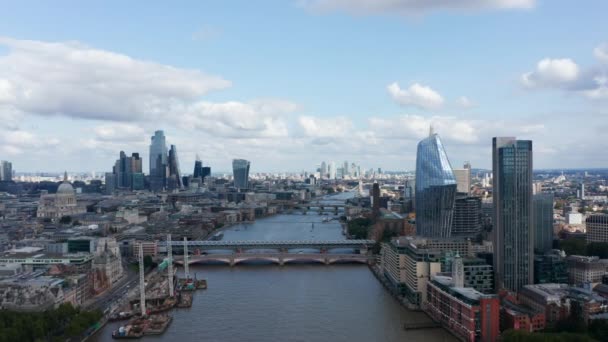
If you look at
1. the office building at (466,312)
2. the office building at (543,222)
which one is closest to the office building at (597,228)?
the office building at (543,222)

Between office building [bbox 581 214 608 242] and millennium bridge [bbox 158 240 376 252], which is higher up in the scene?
office building [bbox 581 214 608 242]

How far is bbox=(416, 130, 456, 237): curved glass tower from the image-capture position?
31859 mm

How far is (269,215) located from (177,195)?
14380mm

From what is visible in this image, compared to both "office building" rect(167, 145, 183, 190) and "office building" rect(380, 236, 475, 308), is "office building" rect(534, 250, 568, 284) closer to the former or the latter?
"office building" rect(380, 236, 475, 308)

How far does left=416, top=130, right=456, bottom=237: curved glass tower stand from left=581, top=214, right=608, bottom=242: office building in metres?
7.95

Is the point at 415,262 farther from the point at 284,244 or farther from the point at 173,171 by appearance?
the point at 173,171

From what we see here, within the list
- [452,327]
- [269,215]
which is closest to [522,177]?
[452,327]

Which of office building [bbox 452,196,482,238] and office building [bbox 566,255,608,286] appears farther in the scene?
office building [bbox 452,196,482,238]

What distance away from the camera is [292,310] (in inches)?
778

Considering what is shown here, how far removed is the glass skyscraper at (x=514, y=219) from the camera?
843 inches

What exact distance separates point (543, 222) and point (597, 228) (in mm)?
4999

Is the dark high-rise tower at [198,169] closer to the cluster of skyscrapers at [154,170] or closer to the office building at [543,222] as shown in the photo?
the cluster of skyscrapers at [154,170]

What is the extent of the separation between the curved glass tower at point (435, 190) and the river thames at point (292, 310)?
5709 mm

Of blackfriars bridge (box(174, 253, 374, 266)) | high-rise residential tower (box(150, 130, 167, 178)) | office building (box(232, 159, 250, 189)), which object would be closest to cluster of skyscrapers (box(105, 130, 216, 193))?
high-rise residential tower (box(150, 130, 167, 178))
